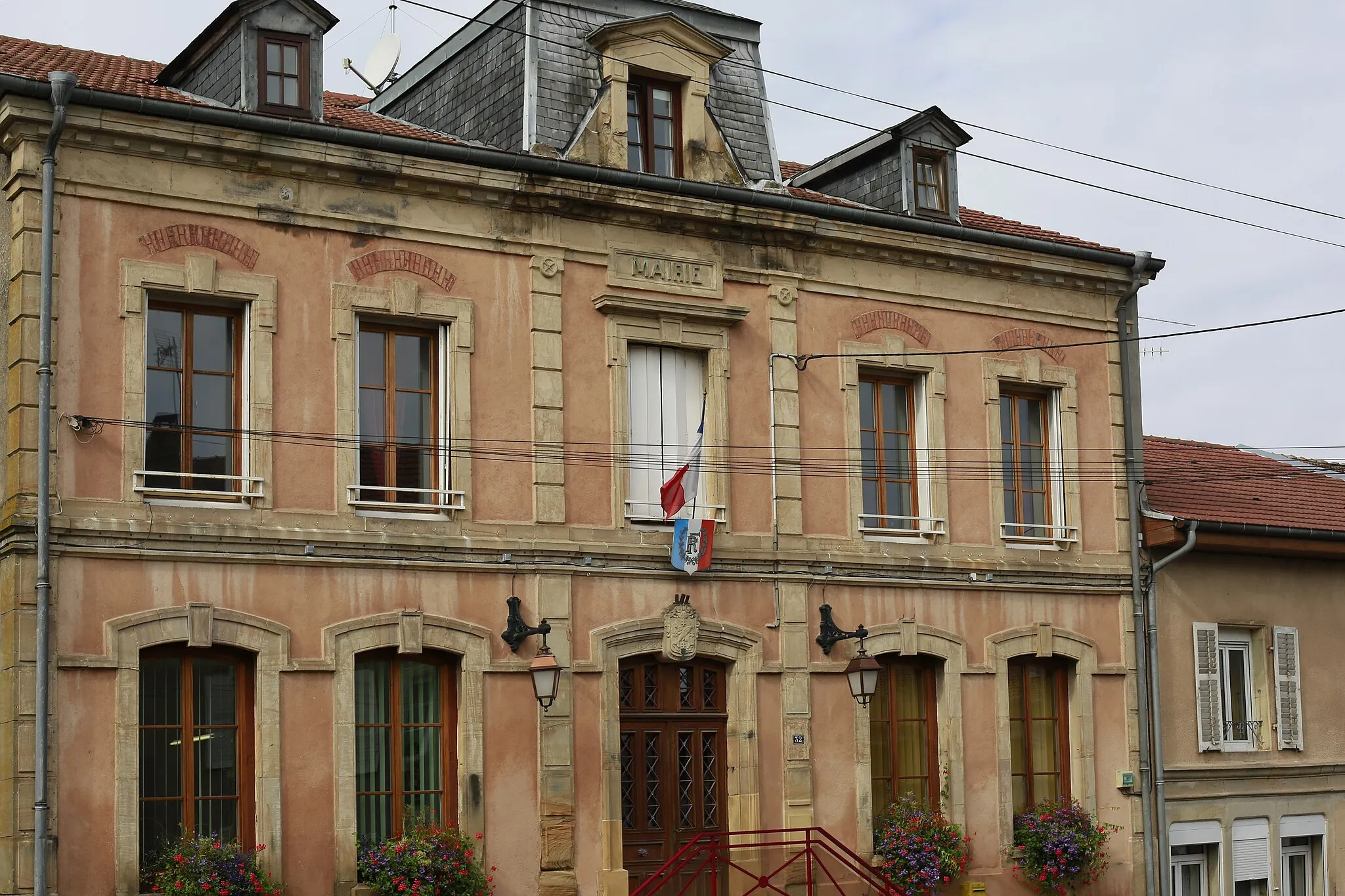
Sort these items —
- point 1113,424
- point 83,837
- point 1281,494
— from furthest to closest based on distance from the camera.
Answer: point 1281,494, point 1113,424, point 83,837

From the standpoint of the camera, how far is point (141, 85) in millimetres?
16594

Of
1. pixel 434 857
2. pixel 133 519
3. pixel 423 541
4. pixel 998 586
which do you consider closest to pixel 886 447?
pixel 998 586

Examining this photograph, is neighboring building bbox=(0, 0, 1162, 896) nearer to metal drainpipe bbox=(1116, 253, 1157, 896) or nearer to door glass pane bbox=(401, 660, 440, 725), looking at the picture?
door glass pane bbox=(401, 660, 440, 725)

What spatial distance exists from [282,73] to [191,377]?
2.90 m

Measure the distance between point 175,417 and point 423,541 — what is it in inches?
92.2

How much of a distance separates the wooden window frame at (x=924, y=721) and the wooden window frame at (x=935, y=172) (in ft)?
16.0

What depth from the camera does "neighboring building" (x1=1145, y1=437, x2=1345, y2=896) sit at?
795 inches

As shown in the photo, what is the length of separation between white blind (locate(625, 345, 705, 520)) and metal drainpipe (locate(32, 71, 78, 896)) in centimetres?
540

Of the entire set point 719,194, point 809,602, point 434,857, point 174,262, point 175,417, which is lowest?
point 434,857

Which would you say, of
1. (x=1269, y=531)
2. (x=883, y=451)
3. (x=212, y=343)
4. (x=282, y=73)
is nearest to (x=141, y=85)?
(x=282, y=73)

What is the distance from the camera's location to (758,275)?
18.3 meters

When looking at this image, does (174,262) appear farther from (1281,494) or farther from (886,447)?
(1281,494)

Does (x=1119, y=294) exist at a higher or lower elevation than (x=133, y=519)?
higher

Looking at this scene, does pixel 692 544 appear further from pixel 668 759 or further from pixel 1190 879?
pixel 1190 879
